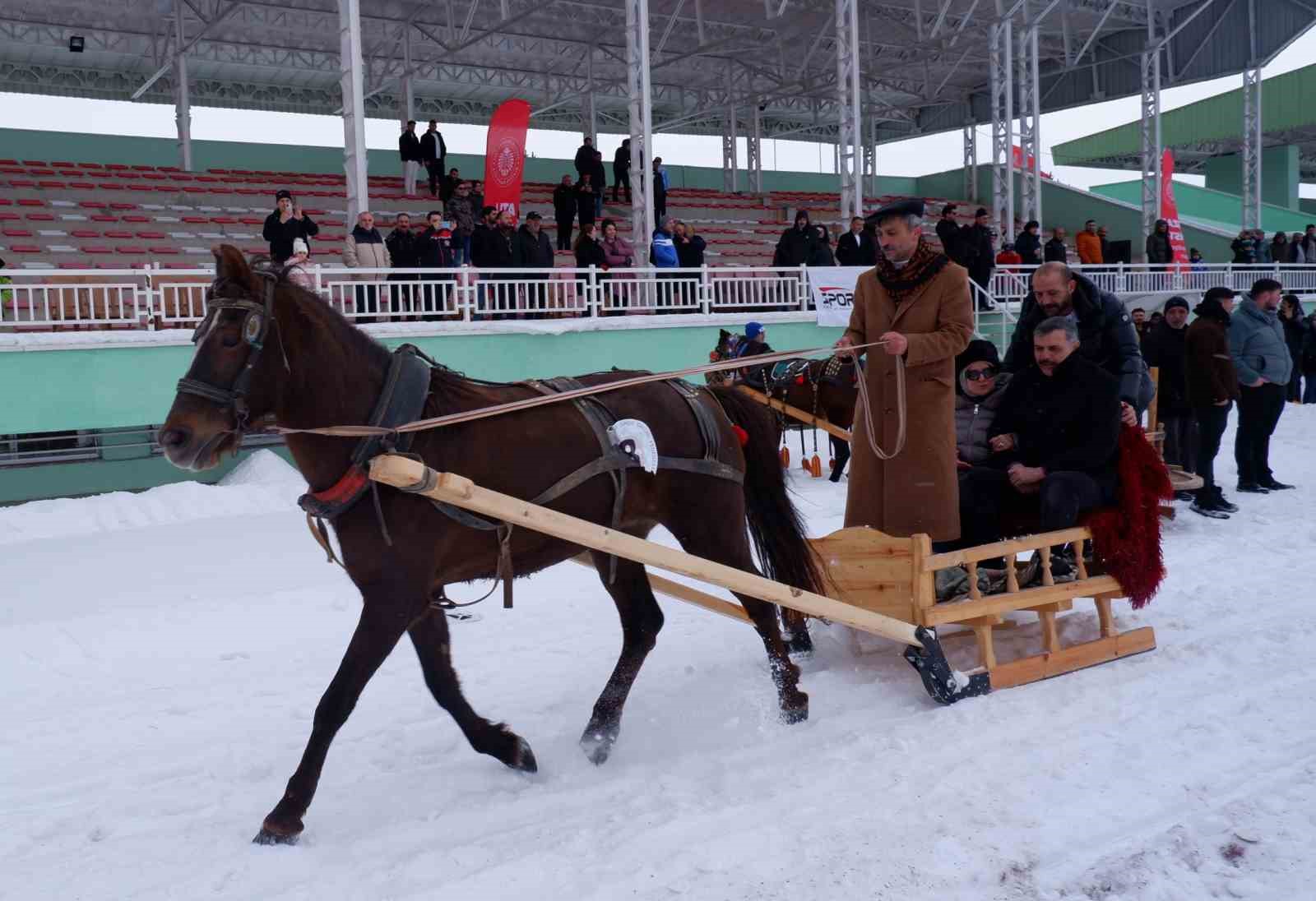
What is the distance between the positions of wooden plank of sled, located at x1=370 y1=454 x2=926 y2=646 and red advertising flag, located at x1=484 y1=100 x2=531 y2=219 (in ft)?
36.3

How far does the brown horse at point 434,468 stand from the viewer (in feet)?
10.7

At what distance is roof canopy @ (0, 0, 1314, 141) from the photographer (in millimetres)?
22188

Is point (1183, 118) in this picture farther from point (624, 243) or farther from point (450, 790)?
point (450, 790)

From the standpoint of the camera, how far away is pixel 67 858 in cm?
320

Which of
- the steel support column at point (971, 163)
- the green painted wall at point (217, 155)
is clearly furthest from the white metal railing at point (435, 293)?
the steel support column at point (971, 163)

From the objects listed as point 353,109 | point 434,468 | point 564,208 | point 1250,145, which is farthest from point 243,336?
point 1250,145

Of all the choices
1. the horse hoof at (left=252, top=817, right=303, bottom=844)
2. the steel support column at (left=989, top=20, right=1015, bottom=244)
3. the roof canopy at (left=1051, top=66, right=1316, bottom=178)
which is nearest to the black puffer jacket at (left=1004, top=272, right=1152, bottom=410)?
the horse hoof at (left=252, top=817, right=303, bottom=844)

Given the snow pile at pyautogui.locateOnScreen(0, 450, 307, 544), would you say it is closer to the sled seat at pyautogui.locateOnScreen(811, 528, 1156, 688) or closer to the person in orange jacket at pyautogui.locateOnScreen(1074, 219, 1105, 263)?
the sled seat at pyautogui.locateOnScreen(811, 528, 1156, 688)

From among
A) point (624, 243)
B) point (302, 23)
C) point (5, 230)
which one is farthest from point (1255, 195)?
point (5, 230)

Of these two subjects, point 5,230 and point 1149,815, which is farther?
point 5,230

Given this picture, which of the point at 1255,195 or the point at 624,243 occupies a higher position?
the point at 1255,195

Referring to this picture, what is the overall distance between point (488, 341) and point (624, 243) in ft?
10.5

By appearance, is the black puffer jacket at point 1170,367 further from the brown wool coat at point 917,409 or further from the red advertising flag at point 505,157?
the red advertising flag at point 505,157

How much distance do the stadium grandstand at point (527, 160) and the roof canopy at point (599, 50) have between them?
0.28 feet
